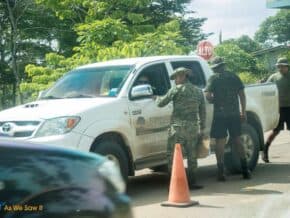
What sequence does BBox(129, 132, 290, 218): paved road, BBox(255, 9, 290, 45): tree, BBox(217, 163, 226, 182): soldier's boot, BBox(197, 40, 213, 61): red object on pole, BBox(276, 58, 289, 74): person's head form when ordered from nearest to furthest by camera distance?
BBox(129, 132, 290, 218): paved road → BBox(217, 163, 226, 182): soldier's boot → BBox(276, 58, 289, 74): person's head → BBox(197, 40, 213, 61): red object on pole → BBox(255, 9, 290, 45): tree

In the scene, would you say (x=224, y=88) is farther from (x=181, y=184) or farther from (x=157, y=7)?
(x=157, y=7)

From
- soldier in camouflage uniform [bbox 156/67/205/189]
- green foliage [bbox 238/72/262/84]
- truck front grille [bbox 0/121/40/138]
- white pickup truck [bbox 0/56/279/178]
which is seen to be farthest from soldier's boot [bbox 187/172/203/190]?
green foliage [bbox 238/72/262/84]

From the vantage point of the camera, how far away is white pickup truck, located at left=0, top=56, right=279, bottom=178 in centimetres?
841

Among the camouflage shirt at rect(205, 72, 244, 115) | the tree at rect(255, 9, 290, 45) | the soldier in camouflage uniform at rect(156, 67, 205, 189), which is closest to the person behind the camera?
the soldier in camouflage uniform at rect(156, 67, 205, 189)

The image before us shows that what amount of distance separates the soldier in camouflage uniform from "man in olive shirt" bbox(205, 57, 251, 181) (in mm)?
634

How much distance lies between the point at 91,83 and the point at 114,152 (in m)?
1.32

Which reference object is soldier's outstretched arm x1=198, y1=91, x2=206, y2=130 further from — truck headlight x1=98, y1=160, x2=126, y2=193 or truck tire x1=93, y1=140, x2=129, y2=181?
truck headlight x1=98, y1=160, x2=126, y2=193

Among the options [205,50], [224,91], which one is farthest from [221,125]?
[205,50]

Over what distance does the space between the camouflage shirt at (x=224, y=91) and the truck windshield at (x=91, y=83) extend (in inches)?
51.1

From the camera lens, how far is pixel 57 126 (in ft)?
27.5

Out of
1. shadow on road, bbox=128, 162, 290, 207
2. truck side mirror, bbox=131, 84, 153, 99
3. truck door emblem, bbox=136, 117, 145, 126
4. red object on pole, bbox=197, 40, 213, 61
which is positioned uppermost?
red object on pole, bbox=197, 40, 213, 61

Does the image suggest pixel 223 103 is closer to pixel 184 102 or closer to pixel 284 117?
pixel 184 102

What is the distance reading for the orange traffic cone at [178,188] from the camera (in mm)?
8203

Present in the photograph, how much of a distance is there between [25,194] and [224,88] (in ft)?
22.8
